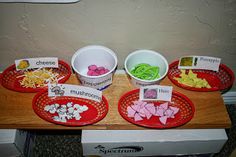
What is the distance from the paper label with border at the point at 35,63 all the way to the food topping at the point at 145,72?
337mm

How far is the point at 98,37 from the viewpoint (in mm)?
1082

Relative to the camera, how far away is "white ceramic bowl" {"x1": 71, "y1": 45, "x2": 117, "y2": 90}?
104 cm

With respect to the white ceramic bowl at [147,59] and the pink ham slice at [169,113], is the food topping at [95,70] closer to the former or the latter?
the white ceramic bowl at [147,59]

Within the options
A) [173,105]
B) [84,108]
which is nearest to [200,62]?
[173,105]

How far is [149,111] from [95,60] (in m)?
0.32

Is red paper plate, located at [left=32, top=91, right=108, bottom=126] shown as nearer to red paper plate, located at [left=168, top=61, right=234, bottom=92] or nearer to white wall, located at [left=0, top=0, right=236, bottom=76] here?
white wall, located at [left=0, top=0, right=236, bottom=76]

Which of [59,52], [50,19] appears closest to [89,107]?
[59,52]

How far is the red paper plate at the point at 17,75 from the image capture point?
3.60 feet

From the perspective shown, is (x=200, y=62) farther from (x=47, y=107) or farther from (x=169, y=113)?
(x=47, y=107)

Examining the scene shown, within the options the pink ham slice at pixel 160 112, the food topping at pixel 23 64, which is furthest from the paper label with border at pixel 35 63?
the pink ham slice at pixel 160 112

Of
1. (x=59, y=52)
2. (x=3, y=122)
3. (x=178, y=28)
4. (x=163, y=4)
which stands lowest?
(x=3, y=122)

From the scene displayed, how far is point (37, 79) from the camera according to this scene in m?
1.13

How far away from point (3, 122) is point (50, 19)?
0.42 meters

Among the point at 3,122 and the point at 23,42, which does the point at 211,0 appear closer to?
the point at 23,42
